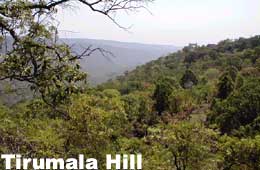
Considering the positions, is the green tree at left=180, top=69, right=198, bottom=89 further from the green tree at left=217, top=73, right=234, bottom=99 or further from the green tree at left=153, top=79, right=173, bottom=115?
the green tree at left=217, top=73, right=234, bottom=99

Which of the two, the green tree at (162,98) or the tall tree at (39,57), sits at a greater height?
the tall tree at (39,57)

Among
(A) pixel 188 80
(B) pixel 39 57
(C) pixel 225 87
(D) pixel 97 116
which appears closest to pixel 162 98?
(C) pixel 225 87

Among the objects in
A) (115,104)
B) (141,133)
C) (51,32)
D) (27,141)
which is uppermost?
(51,32)

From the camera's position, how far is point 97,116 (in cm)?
1480

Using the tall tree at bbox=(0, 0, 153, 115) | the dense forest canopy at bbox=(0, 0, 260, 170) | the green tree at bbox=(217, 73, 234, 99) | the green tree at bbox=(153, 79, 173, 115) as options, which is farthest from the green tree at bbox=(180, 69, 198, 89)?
the tall tree at bbox=(0, 0, 153, 115)

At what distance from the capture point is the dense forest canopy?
170 inches

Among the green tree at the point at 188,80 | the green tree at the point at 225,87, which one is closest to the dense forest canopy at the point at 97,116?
the green tree at the point at 225,87

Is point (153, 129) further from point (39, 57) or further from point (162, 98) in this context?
point (162, 98)

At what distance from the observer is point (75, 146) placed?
14.2m

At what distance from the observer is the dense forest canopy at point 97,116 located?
4.32m

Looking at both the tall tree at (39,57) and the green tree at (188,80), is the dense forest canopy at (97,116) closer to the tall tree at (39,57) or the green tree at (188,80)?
the tall tree at (39,57)

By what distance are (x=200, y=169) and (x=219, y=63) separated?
2455 inches

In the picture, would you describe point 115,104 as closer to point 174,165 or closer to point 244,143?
point 174,165

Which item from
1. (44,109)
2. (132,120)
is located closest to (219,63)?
(132,120)
